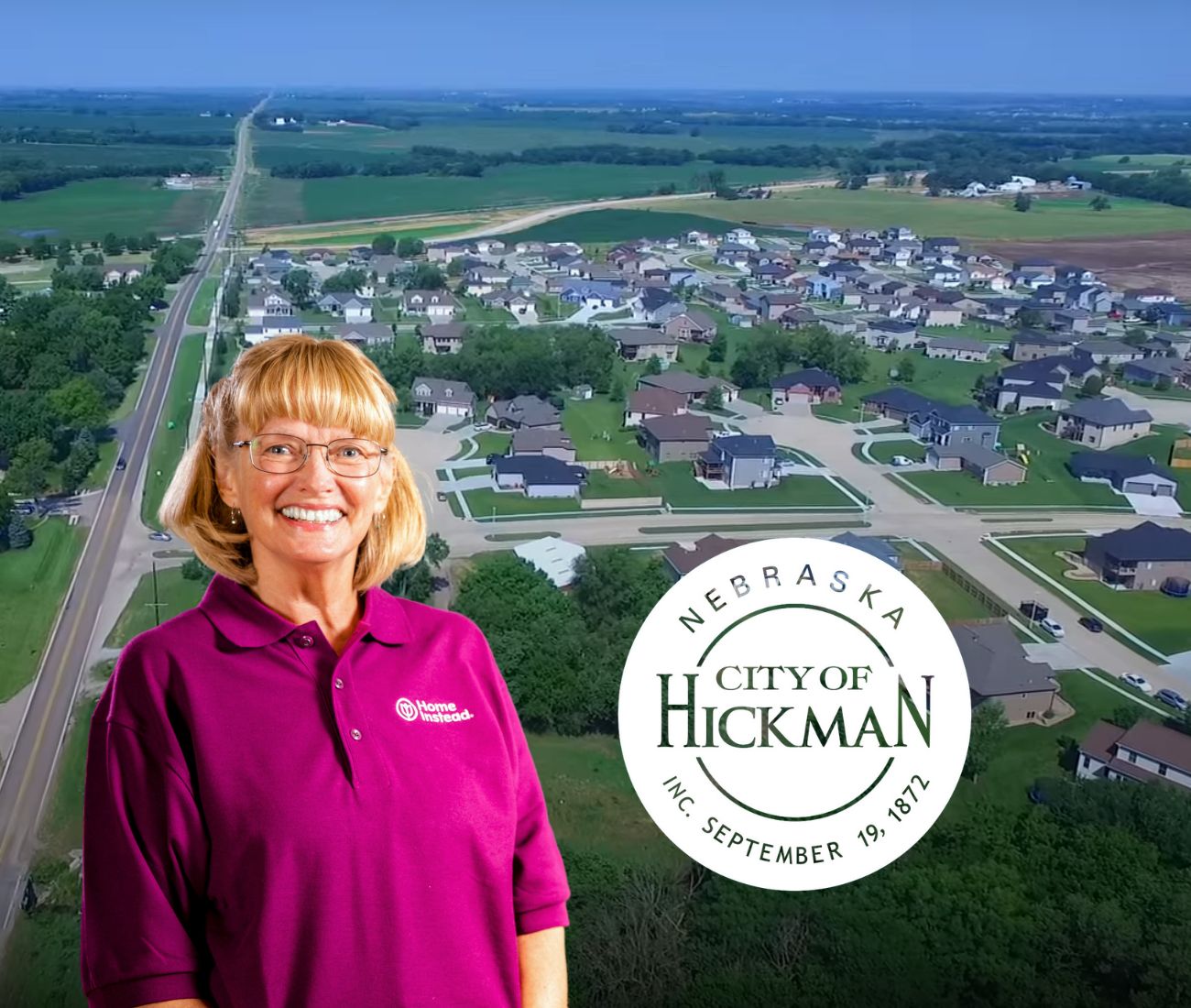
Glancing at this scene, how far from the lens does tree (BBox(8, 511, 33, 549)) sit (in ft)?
13.3

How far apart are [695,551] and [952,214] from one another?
9048mm

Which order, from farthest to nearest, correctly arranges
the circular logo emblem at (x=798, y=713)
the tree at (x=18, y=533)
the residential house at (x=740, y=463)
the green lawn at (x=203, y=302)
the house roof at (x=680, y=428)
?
the green lawn at (x=203, y=302) < the house roof at (x=680, y=428) < the residential house at (x=740, y=463) < the tree at (x=18, y=533) < the circular logo emblem at (x=798, y=713)

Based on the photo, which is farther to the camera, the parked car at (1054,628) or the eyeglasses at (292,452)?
the parked car at (1054,628)

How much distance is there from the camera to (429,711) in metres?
0.64

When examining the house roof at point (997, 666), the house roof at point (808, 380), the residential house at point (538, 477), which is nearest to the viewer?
the house roof at point (997, 666)

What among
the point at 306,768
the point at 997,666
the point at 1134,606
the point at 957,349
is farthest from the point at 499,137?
the point at 306,768

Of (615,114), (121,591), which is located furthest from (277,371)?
(615,114)

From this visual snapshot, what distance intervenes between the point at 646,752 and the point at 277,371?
52.2 inches

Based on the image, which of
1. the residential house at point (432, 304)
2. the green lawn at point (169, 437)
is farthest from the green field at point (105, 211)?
the green lawn at point (169, 437)

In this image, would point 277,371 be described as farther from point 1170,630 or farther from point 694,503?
point 694,503

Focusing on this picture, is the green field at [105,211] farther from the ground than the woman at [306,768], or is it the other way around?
the woman at [306,768]

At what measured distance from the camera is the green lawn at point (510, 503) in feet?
15.3

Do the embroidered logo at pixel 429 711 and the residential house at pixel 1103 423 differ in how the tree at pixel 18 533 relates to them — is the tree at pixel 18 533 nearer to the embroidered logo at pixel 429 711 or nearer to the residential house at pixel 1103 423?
the embroidered logo at pixel 429 711

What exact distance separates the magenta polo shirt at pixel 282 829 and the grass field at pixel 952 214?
8.34 metres
